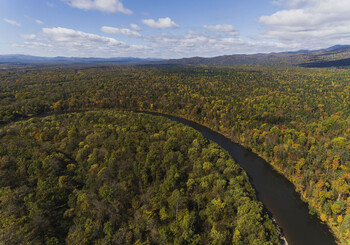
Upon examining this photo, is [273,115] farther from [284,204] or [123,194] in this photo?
[123,194]

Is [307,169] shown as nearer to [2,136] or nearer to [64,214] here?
[64,214]

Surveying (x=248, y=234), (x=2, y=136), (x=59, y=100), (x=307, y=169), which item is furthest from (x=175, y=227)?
(x=59, y=100)

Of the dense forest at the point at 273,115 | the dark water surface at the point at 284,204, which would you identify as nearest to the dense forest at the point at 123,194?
the dark water surface at the point at 284,204

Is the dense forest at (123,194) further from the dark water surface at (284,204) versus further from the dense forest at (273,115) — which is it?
the dense forest at (273,115)

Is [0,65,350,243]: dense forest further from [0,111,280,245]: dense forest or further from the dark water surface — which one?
[0,111,280,245]: dense forest

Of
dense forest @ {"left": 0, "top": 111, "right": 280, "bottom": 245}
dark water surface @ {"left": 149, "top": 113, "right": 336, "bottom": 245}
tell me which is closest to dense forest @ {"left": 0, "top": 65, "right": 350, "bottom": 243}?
dark water surface @ {"left": 149, "top": 113, "right": 336, "bottom": 245}
